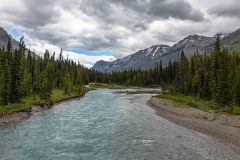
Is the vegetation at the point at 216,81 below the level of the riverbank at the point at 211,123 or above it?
A: above

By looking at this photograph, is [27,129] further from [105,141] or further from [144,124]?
[144,124]

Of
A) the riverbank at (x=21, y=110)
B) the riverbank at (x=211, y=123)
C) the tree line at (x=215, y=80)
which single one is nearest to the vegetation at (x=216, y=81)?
the tree line at (x=215, y=80)

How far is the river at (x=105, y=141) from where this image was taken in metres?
30.0

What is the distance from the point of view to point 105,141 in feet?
120

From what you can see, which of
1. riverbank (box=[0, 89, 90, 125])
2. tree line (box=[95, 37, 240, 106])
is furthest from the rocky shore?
tree line (box=[95, 37, 240, 106])

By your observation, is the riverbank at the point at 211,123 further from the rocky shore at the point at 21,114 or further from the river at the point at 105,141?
the rocky shore at the point at 21,114

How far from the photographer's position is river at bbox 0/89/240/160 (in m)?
30.0

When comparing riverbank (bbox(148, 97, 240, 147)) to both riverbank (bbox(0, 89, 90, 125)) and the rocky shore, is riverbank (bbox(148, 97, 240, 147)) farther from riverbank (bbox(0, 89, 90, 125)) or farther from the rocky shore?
riverbank (bbox(0, 89, 90, 125))

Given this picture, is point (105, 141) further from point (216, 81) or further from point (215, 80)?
point (215, 80)

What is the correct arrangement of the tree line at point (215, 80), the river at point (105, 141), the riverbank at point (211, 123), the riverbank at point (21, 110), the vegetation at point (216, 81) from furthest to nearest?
the tree line at point (215, 80) → the vegetation at point (216, 81) → the riverbank at point (21, 110) → the riverbank at point (211, 123) → the river at point (105, 141)

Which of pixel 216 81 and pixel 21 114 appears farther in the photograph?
pixel 216 81

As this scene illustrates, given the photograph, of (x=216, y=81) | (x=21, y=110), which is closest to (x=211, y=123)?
(x=216, y=81)

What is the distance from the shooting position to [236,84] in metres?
67.3

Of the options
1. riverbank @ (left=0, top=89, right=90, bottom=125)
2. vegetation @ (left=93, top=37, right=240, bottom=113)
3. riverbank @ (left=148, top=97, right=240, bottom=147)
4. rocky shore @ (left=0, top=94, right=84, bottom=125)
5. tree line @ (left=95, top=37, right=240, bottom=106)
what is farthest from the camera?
tree line @ (left=95, top=37, right=240, bottom=106)
